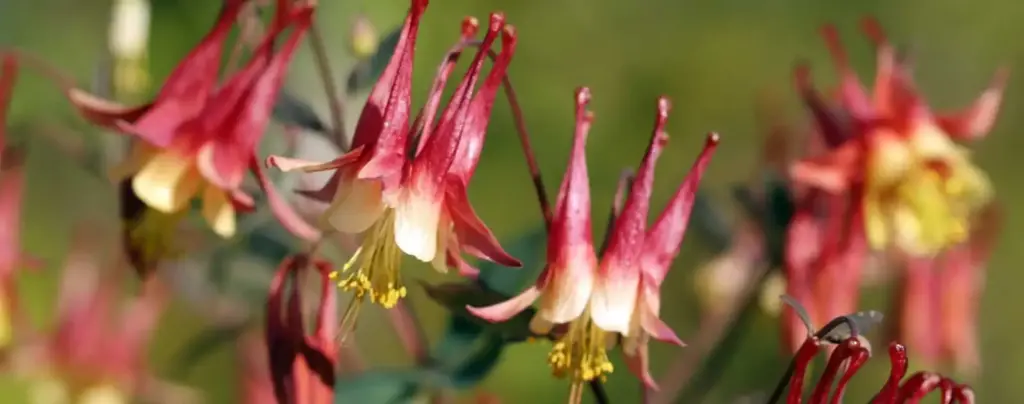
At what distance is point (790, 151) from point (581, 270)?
77 centimetres

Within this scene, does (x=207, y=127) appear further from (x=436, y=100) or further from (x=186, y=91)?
(x=436, y=100)

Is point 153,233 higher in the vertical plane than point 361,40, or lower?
lower

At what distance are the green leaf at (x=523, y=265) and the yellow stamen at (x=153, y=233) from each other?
0.97 feet

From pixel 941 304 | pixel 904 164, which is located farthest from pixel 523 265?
pixel 941 304

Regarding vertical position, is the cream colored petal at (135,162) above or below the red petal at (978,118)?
below

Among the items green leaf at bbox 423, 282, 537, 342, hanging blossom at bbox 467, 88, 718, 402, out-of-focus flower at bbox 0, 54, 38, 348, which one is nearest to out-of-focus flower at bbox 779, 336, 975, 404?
hanging blossom at bbox 467, 88, 718, 402

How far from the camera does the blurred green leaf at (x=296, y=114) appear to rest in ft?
3.44

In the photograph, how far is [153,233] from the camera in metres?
1.06

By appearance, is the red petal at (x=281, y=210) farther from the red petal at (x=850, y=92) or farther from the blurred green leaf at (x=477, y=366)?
the red petal at (x=850, y=92)

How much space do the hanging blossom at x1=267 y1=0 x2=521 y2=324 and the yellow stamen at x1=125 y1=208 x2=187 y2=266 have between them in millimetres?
257

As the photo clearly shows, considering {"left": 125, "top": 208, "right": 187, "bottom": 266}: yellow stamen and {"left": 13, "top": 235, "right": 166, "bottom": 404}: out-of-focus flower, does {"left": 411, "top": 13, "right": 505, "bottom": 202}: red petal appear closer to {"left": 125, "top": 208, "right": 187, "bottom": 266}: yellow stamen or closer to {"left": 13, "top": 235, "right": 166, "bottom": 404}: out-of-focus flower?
{"left": 125, "top": 208, "right": 187, "bottom": 266}: yellow stamen

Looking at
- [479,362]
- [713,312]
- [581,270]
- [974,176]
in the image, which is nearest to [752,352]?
[713,312]

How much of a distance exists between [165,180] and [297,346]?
0.19 m

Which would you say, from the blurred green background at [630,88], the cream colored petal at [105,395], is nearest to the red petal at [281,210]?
the cream colored petal at [105,395]
